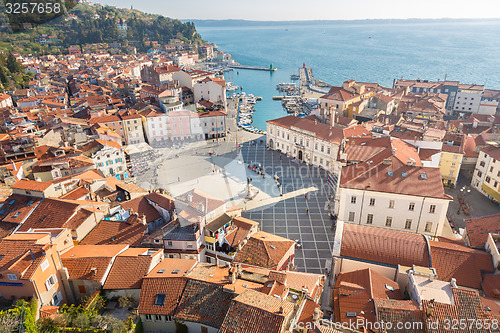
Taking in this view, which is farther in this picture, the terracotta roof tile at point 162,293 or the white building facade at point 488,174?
the white building facade at point 488,174

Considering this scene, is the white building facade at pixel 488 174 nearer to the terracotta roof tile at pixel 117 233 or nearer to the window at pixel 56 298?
the terracotta roof tile at pixel 117 233

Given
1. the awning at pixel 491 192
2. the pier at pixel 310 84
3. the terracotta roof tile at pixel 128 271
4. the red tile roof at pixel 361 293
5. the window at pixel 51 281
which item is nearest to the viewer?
the red tile roof at pixel 361 293

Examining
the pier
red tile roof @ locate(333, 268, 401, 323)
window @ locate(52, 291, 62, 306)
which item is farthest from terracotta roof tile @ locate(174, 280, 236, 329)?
the pier

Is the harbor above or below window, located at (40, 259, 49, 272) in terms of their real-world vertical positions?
below

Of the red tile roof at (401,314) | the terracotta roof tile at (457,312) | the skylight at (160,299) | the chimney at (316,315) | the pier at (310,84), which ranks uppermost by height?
the chimney at (316,315)

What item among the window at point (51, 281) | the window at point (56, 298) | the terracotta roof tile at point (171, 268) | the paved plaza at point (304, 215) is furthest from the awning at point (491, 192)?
the window at point (51, 281)

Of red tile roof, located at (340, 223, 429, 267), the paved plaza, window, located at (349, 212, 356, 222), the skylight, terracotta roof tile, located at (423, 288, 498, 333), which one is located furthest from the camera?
window, located at (349, 212, 356, 222)

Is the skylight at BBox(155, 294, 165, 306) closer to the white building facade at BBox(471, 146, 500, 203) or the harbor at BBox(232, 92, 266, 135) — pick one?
the white building facade at BBox(471, 146, 500, 203)
